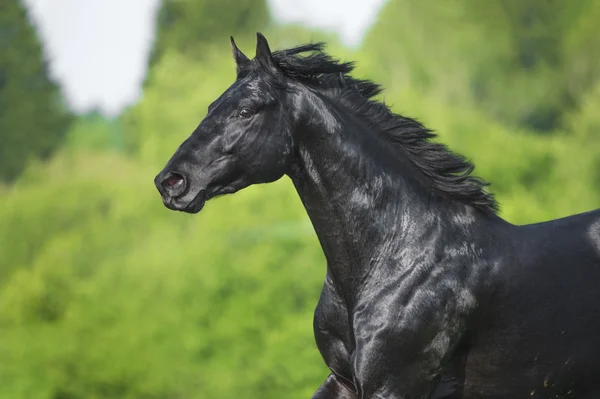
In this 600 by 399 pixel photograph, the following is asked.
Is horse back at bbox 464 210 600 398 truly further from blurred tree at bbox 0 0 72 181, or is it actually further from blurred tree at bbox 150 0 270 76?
blurred tree at bbox 150 0 270 76

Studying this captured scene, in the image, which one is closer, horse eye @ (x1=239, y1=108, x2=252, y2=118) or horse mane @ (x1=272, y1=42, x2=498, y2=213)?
horse eye @ (x1=239, y1=108, x2=252, y2=118)

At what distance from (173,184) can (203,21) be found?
1575 inches

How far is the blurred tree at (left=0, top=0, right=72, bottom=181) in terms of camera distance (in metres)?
35.6

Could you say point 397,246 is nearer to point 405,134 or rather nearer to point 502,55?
point 405,134

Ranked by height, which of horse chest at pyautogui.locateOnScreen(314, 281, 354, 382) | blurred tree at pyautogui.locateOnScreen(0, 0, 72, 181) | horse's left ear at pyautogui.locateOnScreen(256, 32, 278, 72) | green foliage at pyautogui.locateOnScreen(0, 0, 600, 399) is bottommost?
horse chest at pyautogui.locateOnScreen(314, 281, 354, 382)

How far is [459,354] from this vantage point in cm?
457

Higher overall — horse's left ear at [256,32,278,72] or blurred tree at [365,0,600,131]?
blurred tree at [365,0,600,131]

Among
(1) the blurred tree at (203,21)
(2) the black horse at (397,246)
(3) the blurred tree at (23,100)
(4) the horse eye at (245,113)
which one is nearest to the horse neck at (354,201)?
(2) the black horse at (397,246)

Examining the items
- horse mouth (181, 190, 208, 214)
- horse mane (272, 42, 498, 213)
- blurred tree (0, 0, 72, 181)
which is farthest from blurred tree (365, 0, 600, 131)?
horse mouth (181, 190, 208, 214)

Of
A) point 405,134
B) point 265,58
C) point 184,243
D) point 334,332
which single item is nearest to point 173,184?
point 265,58

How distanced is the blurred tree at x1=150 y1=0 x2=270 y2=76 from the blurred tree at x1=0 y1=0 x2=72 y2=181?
642 cm

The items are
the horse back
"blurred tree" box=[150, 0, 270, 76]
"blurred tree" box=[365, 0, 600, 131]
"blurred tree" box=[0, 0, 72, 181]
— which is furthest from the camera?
"blurred tree" box=[365, 0, 600, 131]

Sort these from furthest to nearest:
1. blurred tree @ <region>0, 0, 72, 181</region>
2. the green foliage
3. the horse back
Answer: blurred tree @ <region>0, 0, 72, 181</region>, the green foliage, the horse back

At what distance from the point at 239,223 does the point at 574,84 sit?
17.0 meters
